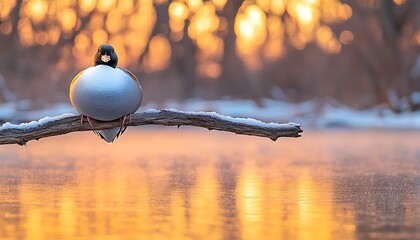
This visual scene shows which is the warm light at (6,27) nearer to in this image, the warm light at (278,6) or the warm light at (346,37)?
the warm light at (278,6)

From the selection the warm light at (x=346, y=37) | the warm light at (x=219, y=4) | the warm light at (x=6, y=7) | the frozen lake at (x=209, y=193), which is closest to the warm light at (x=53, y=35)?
the warm light at (x=6, y=7)

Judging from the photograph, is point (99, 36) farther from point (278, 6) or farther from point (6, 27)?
point (278, 6)

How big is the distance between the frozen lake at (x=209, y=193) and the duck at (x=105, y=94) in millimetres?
667

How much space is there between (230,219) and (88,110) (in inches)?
72.4

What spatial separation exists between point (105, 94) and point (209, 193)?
128 centimetres

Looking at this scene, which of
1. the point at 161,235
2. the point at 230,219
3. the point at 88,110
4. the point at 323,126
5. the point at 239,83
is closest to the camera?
the point at 161,235

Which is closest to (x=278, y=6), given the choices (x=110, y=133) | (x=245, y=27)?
(x=245, y=27)

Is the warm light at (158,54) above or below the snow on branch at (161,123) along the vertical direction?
above

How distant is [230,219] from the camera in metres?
6.72

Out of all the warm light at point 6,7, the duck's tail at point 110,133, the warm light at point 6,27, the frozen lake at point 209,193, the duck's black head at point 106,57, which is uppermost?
the warm light at point 6,7

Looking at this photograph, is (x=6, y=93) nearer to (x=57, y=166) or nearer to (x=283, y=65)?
(x=283, y=65)

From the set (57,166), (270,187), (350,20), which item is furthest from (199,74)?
(270,187)

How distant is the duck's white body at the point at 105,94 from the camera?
798 centimetres

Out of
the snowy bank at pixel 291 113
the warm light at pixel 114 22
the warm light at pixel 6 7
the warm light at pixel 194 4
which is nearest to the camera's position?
the snowy bank at pixel 291 113
